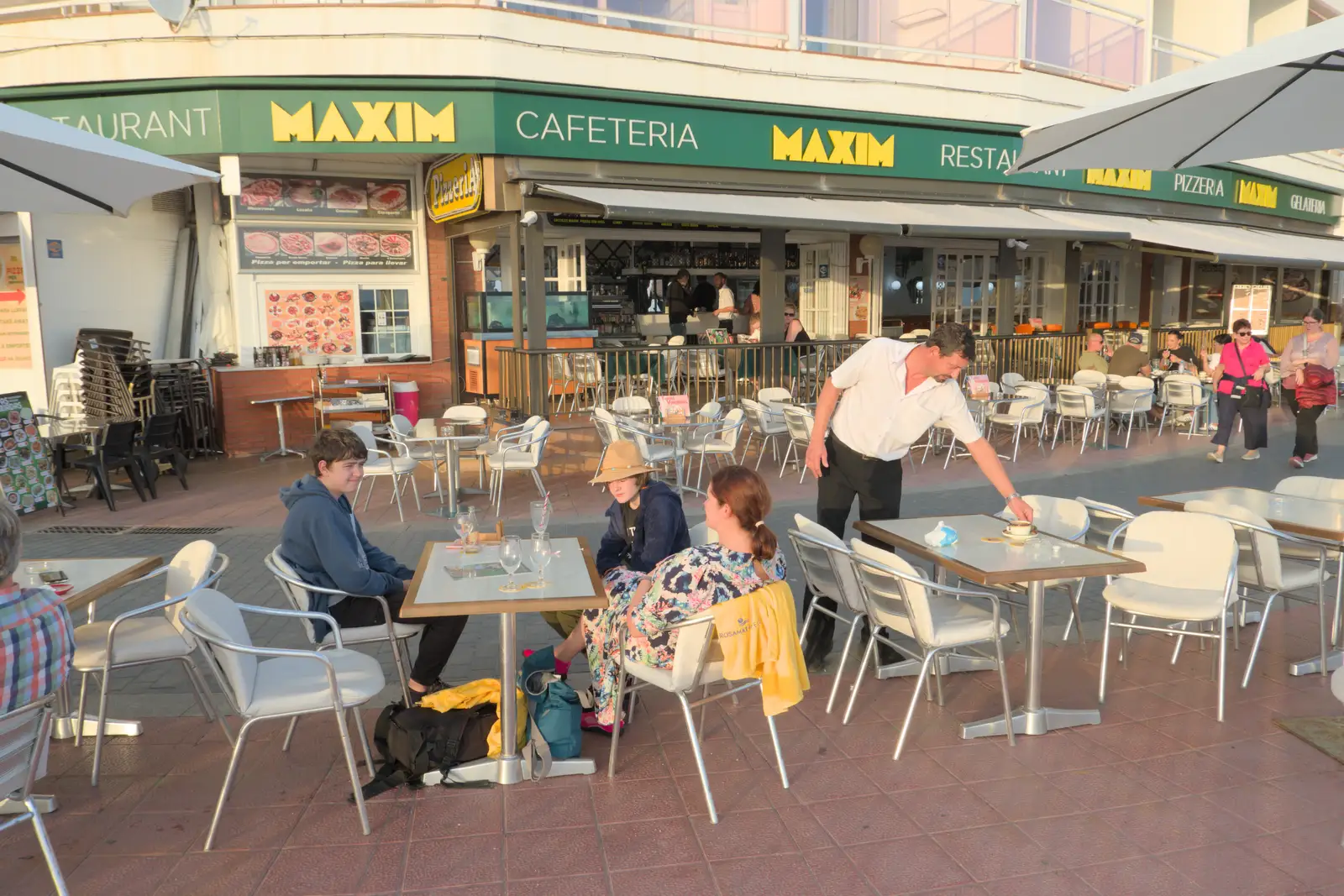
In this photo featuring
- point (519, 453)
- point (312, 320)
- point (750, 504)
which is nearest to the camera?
point (750, 504)

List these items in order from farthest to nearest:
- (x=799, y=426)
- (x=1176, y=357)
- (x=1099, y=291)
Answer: (x=1099, y=291), (x=1176, y=357), (x=799, y=426)

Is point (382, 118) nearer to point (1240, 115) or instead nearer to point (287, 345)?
point (287, 345)

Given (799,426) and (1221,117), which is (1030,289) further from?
(1221,117)

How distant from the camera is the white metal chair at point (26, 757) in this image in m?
2.79

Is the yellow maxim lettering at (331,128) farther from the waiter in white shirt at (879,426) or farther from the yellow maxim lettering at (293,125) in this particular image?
the waiter in white shirt at (879,426)

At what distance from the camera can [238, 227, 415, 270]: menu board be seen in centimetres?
1209

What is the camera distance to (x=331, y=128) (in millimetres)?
10359

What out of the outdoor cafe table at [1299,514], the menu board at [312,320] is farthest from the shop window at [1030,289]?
the outdoor cafe table at [1299,514]

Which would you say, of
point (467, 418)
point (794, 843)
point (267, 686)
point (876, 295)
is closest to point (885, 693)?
point (794, 843)

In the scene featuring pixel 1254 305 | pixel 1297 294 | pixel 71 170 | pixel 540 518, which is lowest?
pixel 540 518

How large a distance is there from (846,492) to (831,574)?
0.69 metres

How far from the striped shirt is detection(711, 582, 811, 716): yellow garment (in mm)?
2100

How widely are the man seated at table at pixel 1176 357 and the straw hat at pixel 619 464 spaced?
467 inches

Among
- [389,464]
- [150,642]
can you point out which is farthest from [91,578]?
[389,464]
